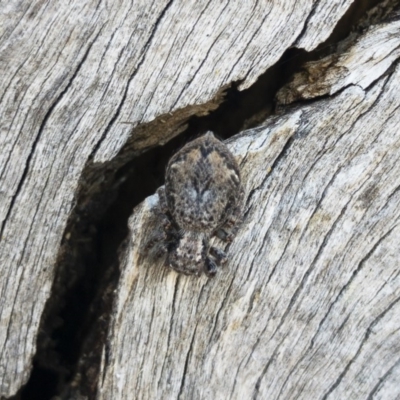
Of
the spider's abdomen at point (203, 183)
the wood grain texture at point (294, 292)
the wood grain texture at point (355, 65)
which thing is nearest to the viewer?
the spider's abdomen at point (203, 183)

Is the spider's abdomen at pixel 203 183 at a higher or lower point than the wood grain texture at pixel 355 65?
lower

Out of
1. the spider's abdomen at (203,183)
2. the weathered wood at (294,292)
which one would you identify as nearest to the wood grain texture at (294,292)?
the weathered wood at (294,292)

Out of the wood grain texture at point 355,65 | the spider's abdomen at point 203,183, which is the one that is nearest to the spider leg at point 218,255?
the spider's abdomen at point 203,183

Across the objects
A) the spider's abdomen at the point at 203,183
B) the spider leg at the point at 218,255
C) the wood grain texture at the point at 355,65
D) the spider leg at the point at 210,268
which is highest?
the wood grain texture at the point at 355,65

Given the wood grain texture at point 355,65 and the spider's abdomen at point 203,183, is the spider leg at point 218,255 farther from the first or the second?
the wood grain texture at point 355,65

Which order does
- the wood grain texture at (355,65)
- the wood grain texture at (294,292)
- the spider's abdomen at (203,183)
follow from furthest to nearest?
1. the wood grain texture at (355,65)
2. the wood grain texture at (294,292)
3. the spider's abdomen at (203,183)

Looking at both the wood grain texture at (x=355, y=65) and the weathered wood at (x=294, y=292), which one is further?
the wood grain texture at (x=355, y=65)

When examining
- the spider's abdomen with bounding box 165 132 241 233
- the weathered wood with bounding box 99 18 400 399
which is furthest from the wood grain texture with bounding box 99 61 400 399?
the spider's abdomen with bounding box 165 132 241 233

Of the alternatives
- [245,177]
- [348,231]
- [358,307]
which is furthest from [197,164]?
[358,307]
